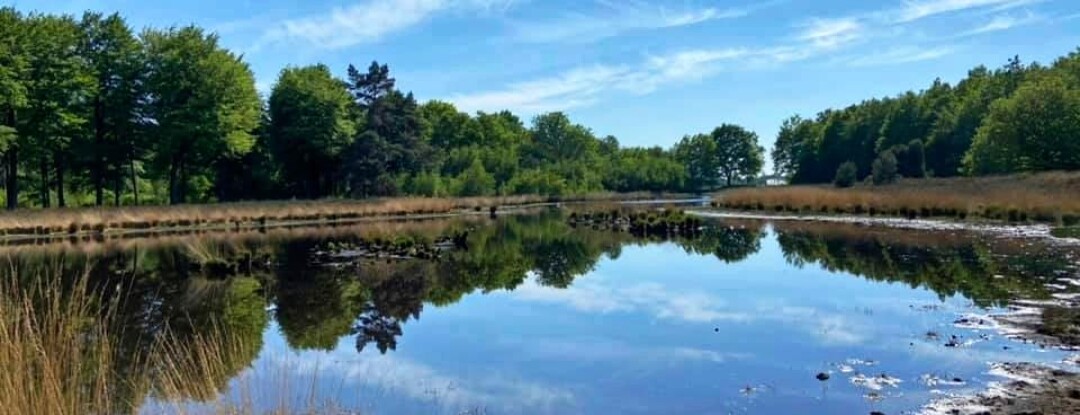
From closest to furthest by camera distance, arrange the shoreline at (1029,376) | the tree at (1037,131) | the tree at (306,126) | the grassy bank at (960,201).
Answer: the shoreline at (1029,376)
the grassy bank at (960,201)
the tree at (306,126)
the tree at (1037,131)

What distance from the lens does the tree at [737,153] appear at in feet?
442

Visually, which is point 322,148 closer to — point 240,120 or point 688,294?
point 240,120

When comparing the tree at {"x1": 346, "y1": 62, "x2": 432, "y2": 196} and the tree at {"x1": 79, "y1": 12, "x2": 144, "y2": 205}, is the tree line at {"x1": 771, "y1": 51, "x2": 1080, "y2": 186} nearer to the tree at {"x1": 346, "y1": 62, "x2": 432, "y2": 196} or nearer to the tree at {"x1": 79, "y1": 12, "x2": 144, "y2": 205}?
the tree at {"x1": 346, "y1": 62, "x2": 432, "y2": 196}

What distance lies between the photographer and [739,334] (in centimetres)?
1205

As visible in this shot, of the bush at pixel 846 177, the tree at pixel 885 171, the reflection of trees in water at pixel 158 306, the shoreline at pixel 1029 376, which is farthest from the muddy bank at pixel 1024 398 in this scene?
the bush at pixel 846 177

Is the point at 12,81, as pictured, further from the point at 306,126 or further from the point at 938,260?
the point at 938,260

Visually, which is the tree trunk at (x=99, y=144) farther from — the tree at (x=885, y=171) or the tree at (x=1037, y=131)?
the tree at (x=1037, y=131)

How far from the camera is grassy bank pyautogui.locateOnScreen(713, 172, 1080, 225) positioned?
36.9m

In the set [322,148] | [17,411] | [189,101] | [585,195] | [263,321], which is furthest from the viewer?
[585,195]

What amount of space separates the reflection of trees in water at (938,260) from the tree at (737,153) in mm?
104877

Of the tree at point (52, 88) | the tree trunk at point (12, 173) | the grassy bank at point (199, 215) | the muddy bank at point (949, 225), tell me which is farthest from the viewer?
the tree at point (52, 88)

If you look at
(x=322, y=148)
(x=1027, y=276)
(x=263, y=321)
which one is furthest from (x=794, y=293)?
(x=322, y=148)

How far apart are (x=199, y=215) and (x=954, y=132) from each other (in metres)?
83.2

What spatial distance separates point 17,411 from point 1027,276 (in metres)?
18.3
